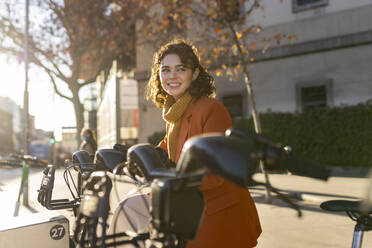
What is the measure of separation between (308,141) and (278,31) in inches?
205

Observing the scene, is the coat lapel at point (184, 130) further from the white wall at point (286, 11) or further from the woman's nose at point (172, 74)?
the white wall at point (286, 11)

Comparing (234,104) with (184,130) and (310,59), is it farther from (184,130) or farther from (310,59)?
(184,130)

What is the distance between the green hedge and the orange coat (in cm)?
1370

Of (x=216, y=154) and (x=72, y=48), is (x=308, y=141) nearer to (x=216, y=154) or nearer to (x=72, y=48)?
(x=72, y=48)

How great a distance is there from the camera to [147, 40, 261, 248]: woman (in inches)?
63.7

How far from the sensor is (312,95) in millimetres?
16469

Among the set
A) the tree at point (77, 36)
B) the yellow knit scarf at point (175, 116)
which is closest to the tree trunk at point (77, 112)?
the tree at point (77, 36)

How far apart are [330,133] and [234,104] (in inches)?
198

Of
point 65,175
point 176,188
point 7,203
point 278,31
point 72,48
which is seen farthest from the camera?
point 72,48

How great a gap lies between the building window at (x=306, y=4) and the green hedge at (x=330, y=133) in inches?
179

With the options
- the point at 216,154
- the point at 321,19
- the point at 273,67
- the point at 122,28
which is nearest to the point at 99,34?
the point at 122,28

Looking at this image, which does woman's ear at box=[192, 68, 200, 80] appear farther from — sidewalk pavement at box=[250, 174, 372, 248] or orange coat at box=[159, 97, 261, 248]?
sidewalk pavement at box=[250, 174, 372, 248]

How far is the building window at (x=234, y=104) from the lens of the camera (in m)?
18.0

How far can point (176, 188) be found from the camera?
1094 mm
